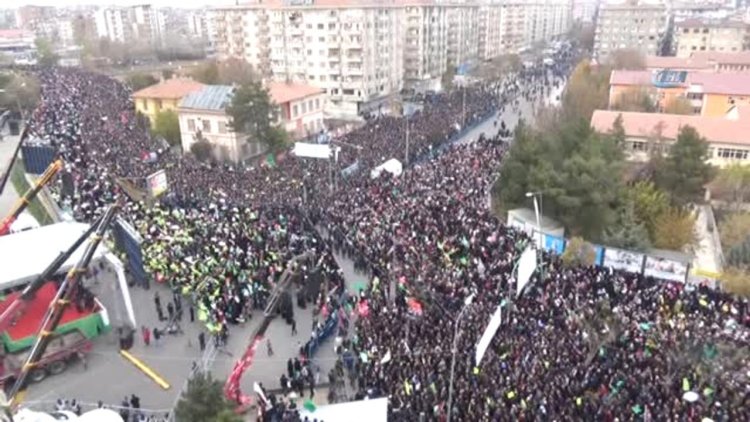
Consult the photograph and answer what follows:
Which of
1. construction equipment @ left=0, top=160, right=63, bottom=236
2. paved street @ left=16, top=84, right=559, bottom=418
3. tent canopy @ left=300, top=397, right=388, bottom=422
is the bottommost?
paved street @ left=16, top=84, right=559, bottom=418

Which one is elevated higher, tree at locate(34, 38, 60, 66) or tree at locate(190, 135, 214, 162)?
tree at locate(34, 38, 60, 66)

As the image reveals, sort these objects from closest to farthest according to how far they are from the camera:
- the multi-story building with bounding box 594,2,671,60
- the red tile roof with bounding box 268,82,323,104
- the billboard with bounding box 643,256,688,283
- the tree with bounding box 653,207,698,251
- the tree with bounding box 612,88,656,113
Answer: the billboard with bounding box 643,256,688,283, the tree with bounding box 653,207,698,251, the tree with bounding box 612,88,656,113, the red tile roof with bounding box 268,82,323,104, the multi-story building with bounding box 594,2,671,60

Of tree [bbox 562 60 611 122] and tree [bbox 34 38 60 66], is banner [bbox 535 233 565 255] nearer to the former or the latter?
tree [bbox 562 60 611 122]

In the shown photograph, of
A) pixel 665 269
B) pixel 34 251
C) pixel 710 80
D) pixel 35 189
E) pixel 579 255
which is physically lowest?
pixel 665 269

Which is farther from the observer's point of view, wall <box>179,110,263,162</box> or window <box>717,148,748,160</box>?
wall <box>179,110,263,162</box>

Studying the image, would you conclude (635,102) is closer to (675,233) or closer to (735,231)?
(735,231)

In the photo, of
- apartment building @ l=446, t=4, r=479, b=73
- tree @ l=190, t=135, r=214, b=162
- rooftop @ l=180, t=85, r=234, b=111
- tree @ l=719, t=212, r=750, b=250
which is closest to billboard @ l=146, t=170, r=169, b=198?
tree @ l=190, t=135, r=214, b=162

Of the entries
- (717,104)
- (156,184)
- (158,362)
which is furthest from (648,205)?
(717,104)
